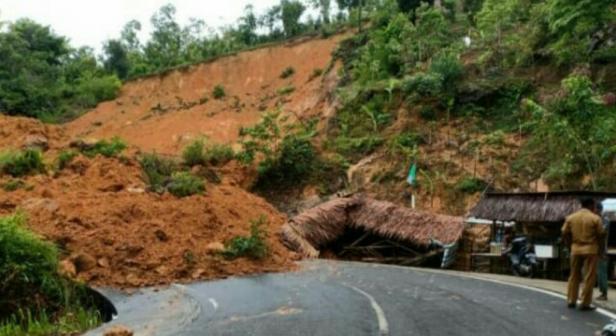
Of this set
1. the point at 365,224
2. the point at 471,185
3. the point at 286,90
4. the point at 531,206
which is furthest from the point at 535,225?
the point at 286,90

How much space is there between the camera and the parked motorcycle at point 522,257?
1600 cm

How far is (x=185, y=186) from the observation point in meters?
25.4

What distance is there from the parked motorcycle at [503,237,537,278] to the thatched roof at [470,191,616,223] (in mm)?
658

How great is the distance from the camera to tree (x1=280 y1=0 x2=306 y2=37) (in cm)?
→ 6512

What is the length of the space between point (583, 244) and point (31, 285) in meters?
11.1

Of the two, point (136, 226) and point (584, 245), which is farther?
point (136, 226)

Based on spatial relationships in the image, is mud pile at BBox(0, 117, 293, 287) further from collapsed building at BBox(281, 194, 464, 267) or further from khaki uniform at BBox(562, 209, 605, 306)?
khaki uniform at BBox(562, 209, 605, 306)

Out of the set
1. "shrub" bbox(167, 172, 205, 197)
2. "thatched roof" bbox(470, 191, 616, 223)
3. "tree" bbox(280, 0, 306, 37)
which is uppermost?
"tree" bbox(280, 0, 306, 37)

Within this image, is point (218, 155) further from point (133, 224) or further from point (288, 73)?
point (288, 73)

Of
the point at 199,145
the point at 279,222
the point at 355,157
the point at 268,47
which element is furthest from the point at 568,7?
the point at 268,47

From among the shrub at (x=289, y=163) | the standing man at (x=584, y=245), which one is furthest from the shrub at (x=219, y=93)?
the standing man at (x=584, y=245)

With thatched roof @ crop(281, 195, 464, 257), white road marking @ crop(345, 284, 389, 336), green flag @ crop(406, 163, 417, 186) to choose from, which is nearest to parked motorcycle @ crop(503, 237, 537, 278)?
thatched roof @ crop(281, 195, 464, 257)

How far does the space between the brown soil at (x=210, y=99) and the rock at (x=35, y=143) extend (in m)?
13.3

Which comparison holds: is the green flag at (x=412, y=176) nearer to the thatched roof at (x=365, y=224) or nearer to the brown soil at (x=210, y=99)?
Result: the thatched roof at (x=365, y=224)
